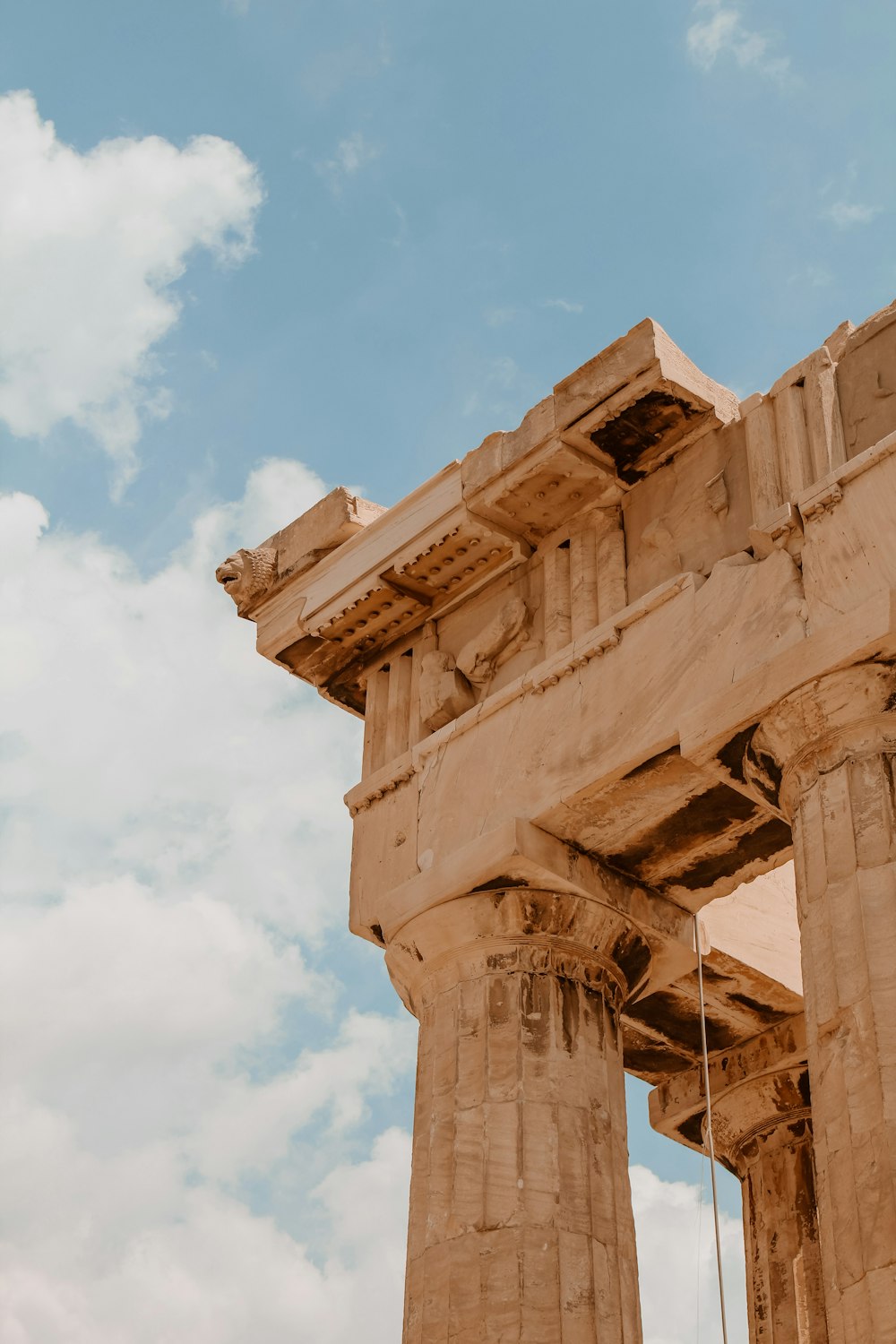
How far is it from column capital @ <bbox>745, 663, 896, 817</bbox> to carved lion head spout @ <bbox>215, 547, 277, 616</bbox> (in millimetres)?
5657

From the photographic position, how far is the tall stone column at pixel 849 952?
8.88 m

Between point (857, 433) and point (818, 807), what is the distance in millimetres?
2566

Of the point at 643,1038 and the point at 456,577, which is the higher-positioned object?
the point at 456,577

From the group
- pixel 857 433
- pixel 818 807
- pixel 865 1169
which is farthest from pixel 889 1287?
pixel 857 433

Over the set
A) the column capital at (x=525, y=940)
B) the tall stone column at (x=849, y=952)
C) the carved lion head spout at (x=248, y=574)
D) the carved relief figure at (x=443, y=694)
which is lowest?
the tall stone column at (x=849, y=952)

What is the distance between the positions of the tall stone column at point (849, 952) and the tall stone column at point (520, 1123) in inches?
81.3

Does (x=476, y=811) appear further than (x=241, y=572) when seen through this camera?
No

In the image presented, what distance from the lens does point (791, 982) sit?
14.4 meters

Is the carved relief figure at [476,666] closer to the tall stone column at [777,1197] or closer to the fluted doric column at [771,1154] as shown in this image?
the fluted doric column at [771,1154]

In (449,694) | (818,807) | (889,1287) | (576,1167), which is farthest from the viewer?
(449,694)

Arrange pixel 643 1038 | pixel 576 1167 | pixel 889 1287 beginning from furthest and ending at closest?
pixel 643 1038, pixel 576 1167, pixel 889 1287

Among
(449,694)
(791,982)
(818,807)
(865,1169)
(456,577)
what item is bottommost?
(865,1169)

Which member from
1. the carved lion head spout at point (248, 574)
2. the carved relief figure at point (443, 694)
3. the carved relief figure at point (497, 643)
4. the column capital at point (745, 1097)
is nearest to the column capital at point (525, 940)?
the carved relief figure at point (443, 694)

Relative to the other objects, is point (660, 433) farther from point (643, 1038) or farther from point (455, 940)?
point (643, 1038)
